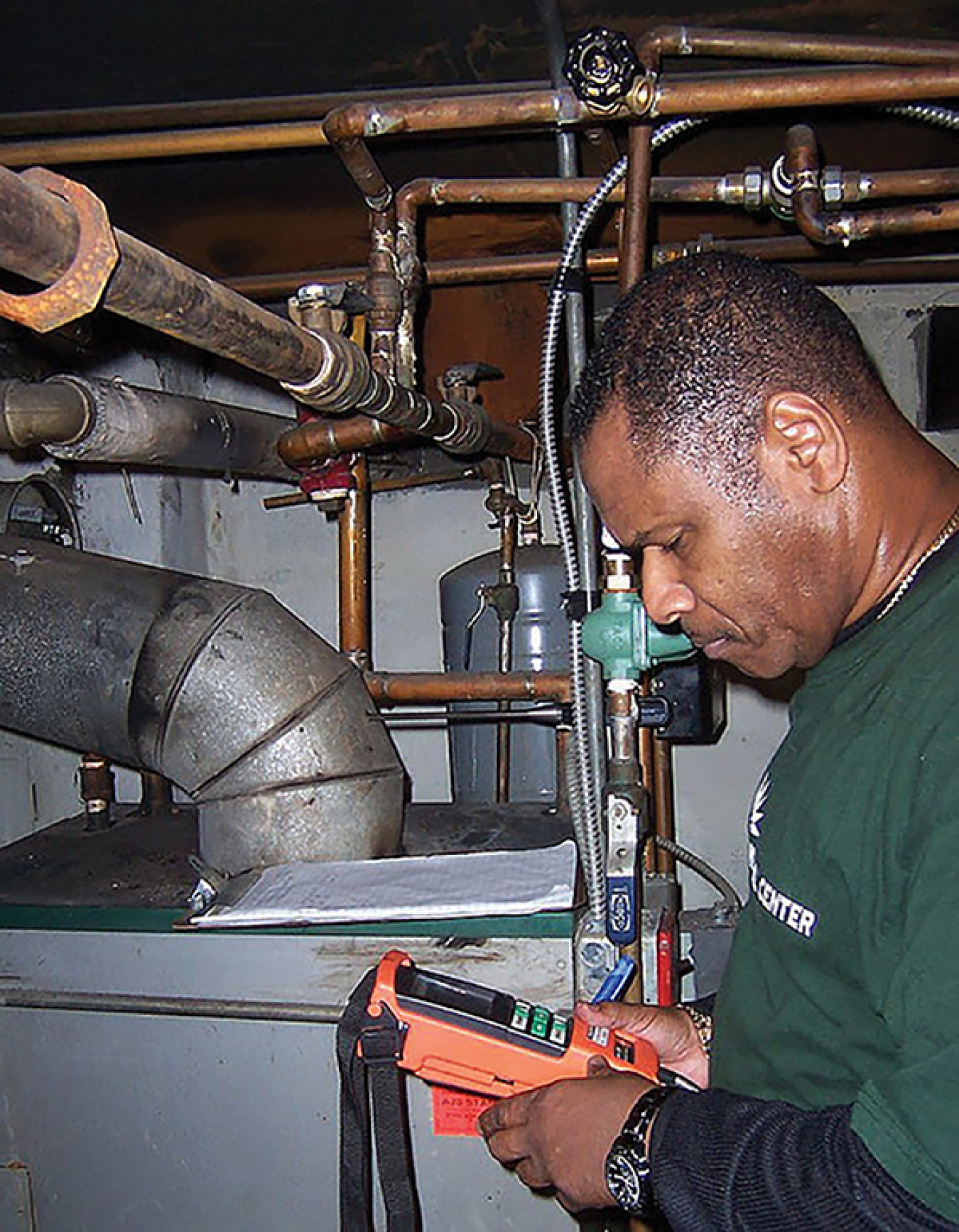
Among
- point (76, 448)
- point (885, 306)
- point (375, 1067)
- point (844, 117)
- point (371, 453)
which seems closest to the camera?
point (375, 1067)

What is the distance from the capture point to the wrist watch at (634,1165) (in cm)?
83

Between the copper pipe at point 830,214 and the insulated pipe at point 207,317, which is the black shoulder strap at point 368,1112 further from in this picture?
the copper pipe at point 830,214

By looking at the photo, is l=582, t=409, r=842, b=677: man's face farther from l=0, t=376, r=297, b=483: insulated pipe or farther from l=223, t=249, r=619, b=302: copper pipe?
l=223, t=249, r=619, b=302: copper pipe

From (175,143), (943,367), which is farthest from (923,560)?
(943,367)

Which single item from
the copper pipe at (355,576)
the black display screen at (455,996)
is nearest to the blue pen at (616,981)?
the black display screen at (455,996)

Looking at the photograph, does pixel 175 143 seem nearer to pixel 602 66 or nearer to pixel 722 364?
pixel 602 66

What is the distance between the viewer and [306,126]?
1314 mm

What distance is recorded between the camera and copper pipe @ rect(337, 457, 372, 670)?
1764 mm

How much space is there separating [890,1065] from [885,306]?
203cm

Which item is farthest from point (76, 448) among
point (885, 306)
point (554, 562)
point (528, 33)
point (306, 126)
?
point (885, 306)

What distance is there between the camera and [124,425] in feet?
4.06

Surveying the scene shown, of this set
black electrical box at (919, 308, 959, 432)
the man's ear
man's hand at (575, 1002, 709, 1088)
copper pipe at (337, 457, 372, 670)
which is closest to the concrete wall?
black electrical box at (919, 308, 959, 432)

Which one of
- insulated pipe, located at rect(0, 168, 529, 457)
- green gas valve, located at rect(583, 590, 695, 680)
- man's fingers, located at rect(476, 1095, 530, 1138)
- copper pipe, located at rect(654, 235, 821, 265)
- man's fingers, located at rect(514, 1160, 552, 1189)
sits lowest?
man's fingers, located at rect(514, 1160, 552, 1189)

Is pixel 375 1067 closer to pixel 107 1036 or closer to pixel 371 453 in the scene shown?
pixel 107 1036
